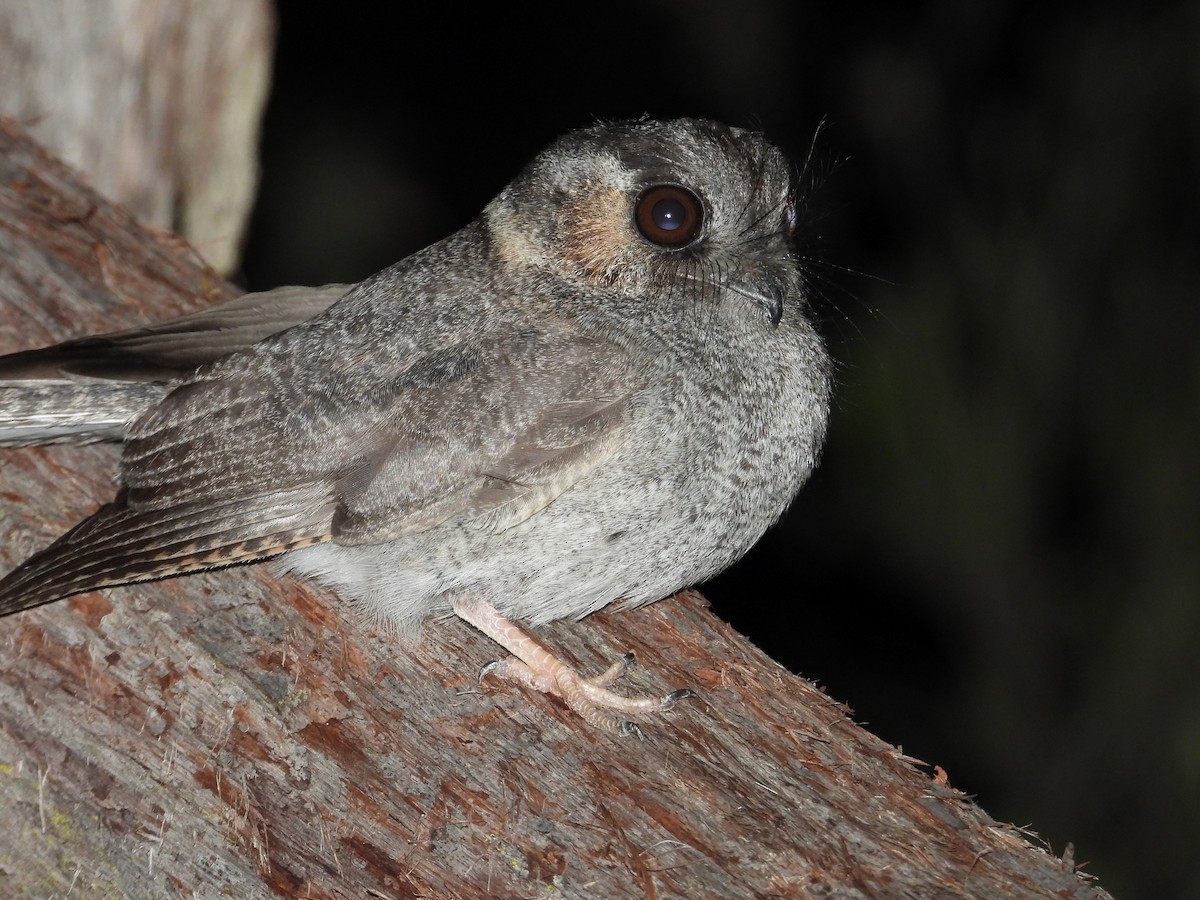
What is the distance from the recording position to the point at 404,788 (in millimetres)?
3283

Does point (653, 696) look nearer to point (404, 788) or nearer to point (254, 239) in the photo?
point (404, 788)

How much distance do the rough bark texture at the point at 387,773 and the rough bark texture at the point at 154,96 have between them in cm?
249

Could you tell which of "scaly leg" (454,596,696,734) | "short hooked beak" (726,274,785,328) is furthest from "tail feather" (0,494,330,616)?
"short hooked beak" (726,274,785,328)

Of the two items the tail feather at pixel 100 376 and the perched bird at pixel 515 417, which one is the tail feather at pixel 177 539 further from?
the tail feather at pixel 100 376

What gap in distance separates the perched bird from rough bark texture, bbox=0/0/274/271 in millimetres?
2456

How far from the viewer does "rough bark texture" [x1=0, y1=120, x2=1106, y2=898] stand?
3066 mm

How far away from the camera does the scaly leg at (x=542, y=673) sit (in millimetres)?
3691

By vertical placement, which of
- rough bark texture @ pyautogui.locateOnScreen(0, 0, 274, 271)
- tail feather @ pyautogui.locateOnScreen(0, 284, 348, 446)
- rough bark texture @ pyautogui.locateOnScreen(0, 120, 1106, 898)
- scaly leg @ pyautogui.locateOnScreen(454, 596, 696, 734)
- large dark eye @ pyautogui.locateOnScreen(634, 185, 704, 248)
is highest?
large dark eye @ pyautogui.locateOnScreen(634, 185, 704, 248)

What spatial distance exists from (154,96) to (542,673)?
3.95 m

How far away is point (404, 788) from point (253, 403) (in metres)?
1.24

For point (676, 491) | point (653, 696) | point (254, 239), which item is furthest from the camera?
point (254, 239)

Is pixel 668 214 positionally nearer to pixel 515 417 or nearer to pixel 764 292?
pixel 764 292

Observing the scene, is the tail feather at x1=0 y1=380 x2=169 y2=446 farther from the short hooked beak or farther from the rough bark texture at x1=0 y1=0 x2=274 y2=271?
the rough bark texture at x1=0 y1=0 x2=274 y2=271

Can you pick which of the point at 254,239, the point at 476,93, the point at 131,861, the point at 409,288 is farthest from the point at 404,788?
the point at 476,93
